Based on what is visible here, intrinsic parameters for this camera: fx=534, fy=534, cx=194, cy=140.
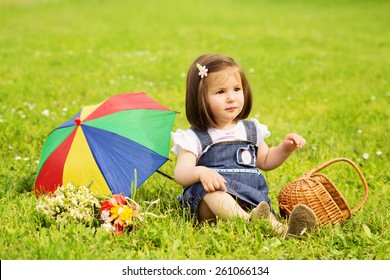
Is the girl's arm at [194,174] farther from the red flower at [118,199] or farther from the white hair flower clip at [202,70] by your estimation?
the white hair flower clip at [202,70]

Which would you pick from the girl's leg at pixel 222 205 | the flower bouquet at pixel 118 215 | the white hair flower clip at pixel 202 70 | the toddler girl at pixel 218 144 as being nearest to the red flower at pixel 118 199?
the flower bouquet at pixel 118 215

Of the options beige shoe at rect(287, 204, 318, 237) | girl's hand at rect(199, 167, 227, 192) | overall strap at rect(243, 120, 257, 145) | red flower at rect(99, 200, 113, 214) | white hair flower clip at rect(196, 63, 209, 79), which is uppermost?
white hair flower clip at rect(196, 63, 209, 79)

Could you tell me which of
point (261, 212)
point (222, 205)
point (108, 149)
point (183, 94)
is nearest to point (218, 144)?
point (222, 205)

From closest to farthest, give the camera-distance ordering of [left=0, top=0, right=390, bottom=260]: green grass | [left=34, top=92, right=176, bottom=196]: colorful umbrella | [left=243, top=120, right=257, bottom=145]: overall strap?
[left=0, top=0, right=390, bottom=260]: green grass
[left=34, top=92, right=176, bottom=196]: colorful umbrella
[left=243, top=120, right=257, bottom=145]: overall strap

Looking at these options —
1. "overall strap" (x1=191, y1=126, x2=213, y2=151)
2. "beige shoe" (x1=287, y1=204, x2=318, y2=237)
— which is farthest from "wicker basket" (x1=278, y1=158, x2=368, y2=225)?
"overall strap" (x1=191, y1=126, x2=213, y2=151)

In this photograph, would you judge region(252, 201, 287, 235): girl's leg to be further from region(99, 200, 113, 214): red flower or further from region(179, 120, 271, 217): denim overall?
region(99, 200, 113, 214): red flower

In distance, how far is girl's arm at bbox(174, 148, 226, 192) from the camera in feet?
11.9

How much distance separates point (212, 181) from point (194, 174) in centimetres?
19

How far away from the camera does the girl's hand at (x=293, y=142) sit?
396 cm

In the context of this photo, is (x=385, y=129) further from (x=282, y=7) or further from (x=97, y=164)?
(x=282, y=7)

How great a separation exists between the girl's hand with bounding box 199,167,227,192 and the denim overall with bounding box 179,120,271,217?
0.47 feet

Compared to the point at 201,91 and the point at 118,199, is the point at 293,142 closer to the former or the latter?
the point at 201,91

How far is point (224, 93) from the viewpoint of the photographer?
394cm

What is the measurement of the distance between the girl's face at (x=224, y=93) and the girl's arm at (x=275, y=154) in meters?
0.45
